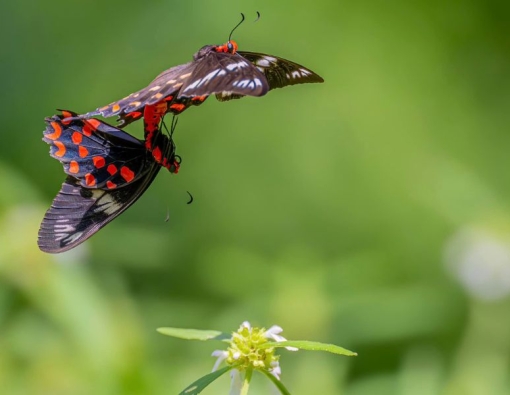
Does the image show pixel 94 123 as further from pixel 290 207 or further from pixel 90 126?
pixel 290 207

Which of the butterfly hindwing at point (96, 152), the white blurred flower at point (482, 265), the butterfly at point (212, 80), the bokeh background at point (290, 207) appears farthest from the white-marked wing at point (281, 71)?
the white blurred flower at point (482, 265)

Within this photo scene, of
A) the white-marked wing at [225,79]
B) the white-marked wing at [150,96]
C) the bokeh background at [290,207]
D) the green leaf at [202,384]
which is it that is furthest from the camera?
the bokeh background at [290,207]

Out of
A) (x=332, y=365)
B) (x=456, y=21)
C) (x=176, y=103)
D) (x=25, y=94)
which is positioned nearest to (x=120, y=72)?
(x=25, y=94)

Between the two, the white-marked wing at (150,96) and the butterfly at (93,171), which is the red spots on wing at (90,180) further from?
the white-marked wing at (150,96)

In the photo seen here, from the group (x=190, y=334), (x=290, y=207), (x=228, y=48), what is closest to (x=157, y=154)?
(x=228, y=48)

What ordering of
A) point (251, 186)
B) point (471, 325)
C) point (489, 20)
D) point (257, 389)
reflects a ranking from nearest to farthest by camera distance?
point (257, 389), point (471, 325), point (251, 186), point (489, 20)

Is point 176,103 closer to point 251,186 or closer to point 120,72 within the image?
point 251,186

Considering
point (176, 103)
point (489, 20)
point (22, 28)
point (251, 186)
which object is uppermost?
point (489, 20)

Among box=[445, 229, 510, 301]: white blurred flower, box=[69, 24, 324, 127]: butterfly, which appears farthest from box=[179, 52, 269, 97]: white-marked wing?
box=[445, 229, 510, 301]: white blurred flower
